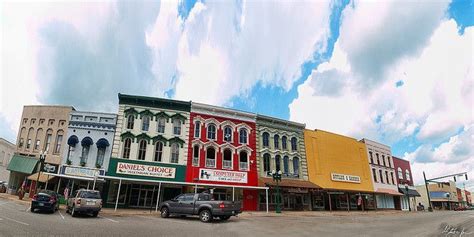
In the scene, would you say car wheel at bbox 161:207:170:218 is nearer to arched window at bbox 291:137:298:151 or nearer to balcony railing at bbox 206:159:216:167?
balcony railing at bbox 206:159:216:167

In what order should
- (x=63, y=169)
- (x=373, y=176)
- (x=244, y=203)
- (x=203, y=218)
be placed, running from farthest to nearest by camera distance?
(x=373, y=176) < (x=244, y=203) < (x=63, y=169) < (x=203, y=218)

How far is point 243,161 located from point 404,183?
30.7m

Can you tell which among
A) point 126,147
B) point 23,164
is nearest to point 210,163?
point 126,147

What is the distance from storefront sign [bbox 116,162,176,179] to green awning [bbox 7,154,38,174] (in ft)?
38.7

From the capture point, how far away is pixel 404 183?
43938 millimetres

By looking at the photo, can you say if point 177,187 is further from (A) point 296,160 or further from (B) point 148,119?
(A) point 296,160

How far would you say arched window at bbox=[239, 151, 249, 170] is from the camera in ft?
94.1

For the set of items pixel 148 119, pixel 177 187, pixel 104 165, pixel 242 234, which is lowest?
pixel 242 234

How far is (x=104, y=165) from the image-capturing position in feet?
83.1

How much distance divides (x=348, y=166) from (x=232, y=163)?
16320 millimetres

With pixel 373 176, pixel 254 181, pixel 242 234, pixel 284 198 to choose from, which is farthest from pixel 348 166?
pixel 242 234

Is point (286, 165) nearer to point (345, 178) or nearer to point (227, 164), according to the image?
point (227, 164)

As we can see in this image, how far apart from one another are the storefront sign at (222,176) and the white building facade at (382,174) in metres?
20.3

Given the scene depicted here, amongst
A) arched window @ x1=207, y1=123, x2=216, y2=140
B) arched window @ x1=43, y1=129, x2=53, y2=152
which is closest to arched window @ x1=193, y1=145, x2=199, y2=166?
arched window @ x1=207, y1=123, x2=216, y2=140
